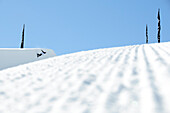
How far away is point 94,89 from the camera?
0.86 m

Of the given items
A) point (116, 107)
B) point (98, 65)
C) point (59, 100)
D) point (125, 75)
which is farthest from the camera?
point (98, 65)

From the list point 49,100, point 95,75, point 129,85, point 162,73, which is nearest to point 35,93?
point 49,100

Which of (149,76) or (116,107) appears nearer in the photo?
(116,107)

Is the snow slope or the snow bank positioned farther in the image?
the snow bank

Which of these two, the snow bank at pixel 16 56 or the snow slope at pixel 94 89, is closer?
the snow slope at pixel 94 89

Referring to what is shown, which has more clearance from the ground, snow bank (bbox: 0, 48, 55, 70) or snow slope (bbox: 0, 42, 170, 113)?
snow slope (bbox: 0, 42, 170, 113)

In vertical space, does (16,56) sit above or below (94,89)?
below

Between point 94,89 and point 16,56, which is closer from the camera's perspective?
point 94,89

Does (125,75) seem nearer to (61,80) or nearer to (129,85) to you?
(129,85)

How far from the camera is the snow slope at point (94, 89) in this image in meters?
0.71

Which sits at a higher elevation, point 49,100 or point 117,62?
point 117,62

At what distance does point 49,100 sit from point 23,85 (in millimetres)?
256

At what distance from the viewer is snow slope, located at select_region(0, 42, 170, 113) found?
0.71 m

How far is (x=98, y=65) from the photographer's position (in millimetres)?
1186
